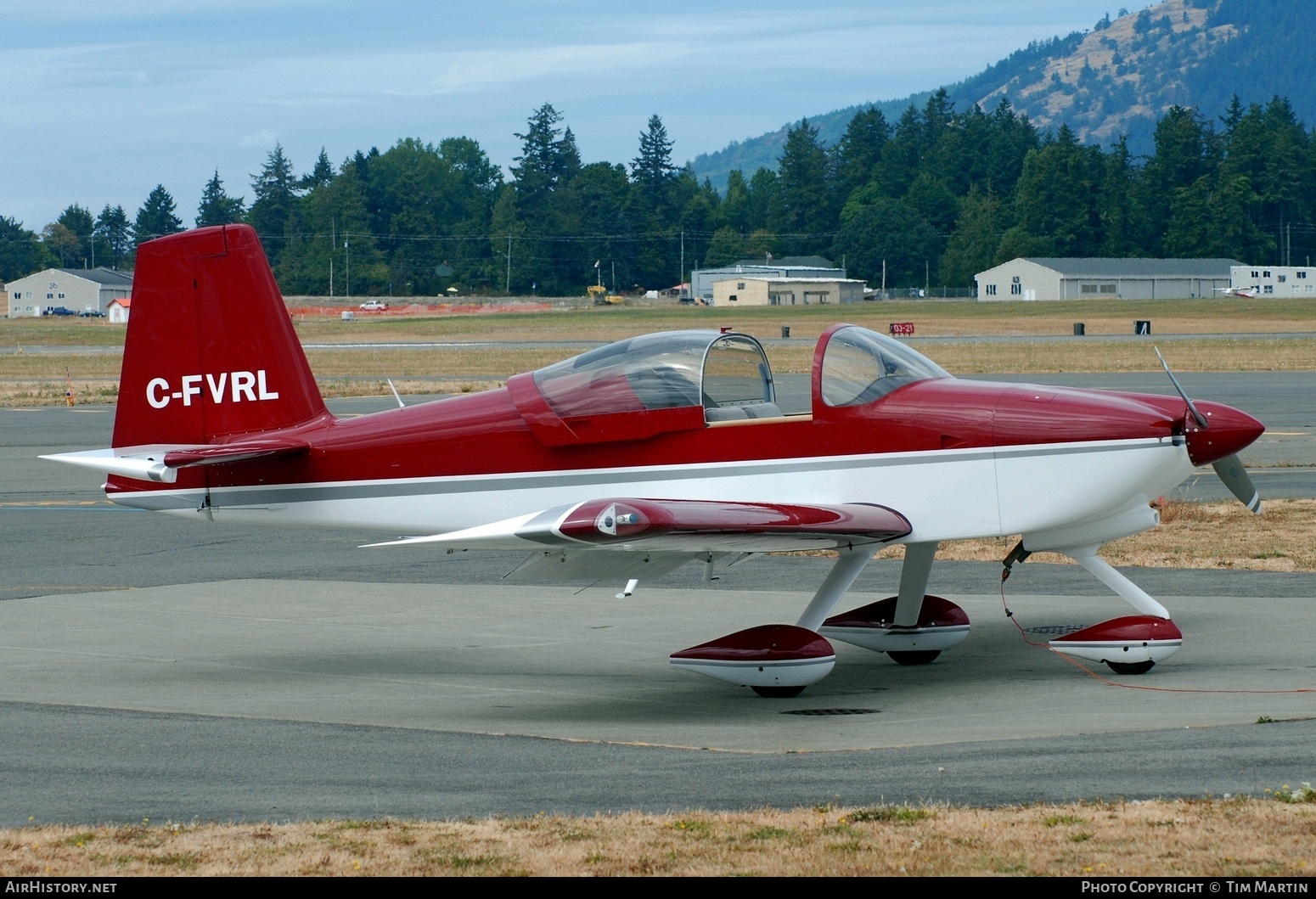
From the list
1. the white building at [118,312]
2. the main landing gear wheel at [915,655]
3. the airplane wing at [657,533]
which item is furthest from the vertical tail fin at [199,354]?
the white building at [118,312]

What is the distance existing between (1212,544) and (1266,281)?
130m

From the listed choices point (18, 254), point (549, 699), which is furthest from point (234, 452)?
point (18, 254)

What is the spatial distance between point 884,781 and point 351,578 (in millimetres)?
8632

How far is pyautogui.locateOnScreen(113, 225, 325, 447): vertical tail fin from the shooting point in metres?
10.8

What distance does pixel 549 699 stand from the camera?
9328 mm

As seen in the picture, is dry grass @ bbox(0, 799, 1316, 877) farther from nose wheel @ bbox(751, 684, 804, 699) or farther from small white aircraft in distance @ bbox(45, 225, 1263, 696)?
nose wheel @ bbox(751, 684, 804, 699)

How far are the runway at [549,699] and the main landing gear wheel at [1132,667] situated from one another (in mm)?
181

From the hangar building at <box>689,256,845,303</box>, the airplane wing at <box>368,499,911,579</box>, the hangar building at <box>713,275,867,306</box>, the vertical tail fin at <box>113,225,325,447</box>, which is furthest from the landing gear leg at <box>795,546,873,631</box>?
the hangar building at <box>689,256,845,303</box>

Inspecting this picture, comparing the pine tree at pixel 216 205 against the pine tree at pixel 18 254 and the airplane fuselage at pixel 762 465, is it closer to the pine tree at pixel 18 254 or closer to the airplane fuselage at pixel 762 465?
the pine tree at pixel 18 254

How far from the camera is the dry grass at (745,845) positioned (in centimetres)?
520

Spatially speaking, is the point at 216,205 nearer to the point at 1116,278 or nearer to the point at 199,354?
the point at 1116,278

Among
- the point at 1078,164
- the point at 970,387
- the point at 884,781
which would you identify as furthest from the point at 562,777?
the point at 1078,164

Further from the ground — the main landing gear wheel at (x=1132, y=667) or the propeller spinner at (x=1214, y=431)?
the propeller spinner at (x=1214, y=431)
